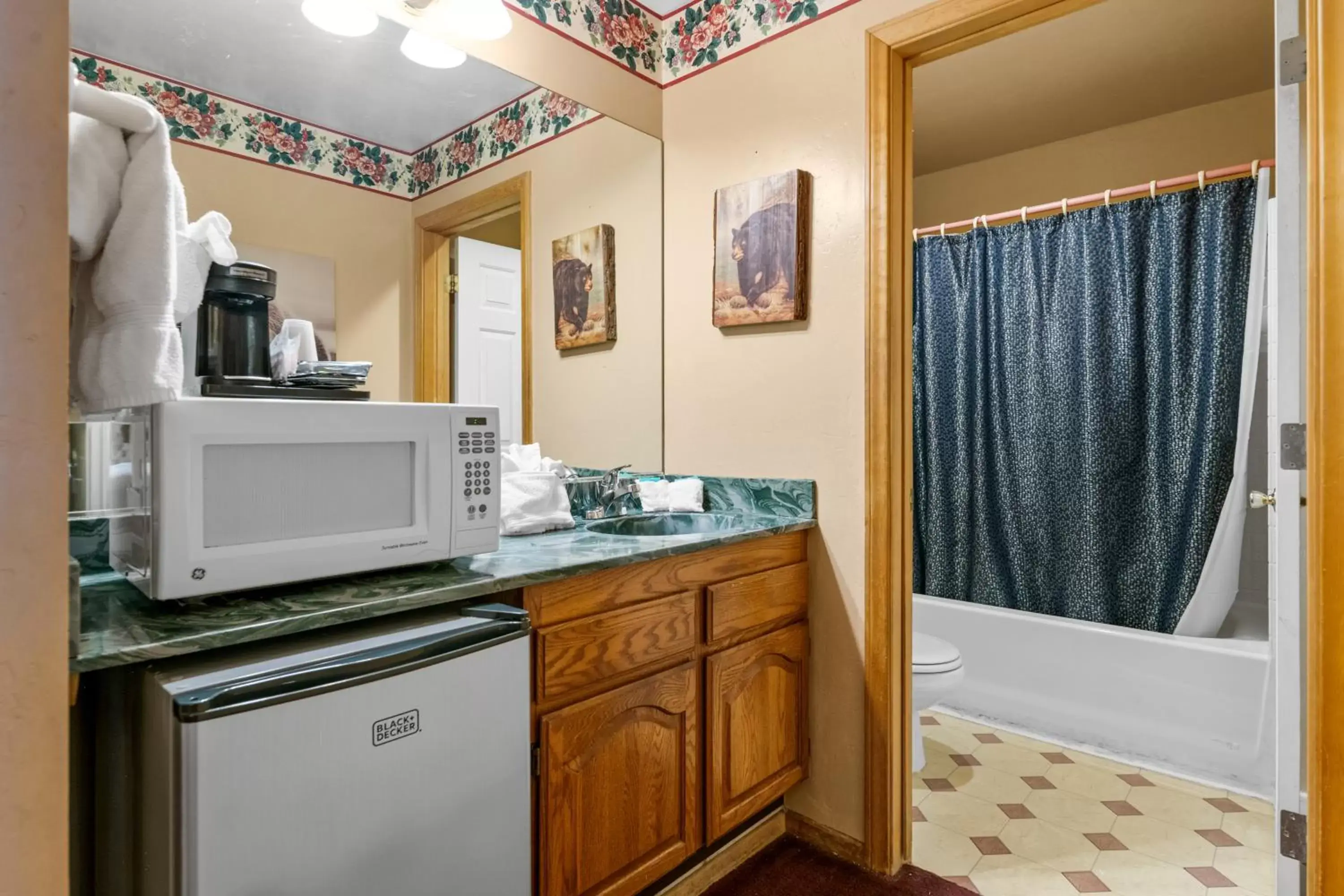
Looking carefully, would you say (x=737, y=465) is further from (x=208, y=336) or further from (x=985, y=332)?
(x=985, y=332)

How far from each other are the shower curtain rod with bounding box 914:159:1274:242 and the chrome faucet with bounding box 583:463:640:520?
1.84m

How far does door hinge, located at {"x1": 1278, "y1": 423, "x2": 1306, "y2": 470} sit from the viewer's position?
130cm

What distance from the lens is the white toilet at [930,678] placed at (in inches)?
86.0

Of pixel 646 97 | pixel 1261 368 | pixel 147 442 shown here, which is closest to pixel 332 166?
pixel 147 442

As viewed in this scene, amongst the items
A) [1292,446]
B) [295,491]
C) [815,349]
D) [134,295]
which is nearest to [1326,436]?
[1292,446]

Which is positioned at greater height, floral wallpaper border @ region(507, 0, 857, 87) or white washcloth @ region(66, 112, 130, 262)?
floral wallpaper border @ region(507, 0, 857, 87)

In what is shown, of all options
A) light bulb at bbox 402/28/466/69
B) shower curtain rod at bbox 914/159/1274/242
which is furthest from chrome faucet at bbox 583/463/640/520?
shower curtain rod at bbox 914/159/1274/242

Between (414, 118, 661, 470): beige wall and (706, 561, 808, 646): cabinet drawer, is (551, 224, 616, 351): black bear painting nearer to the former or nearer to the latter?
(414, 118, 661, 470): beige wall

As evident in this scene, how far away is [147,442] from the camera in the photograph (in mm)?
968

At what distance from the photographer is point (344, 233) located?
5.29 feet

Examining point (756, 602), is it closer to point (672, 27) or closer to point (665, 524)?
point (665, 524)

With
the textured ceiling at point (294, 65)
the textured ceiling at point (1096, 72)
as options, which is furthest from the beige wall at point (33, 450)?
the textured ceiling at point (1096, 72)

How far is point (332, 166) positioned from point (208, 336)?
24.3 inches

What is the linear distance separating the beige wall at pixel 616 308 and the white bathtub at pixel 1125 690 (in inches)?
58.9
